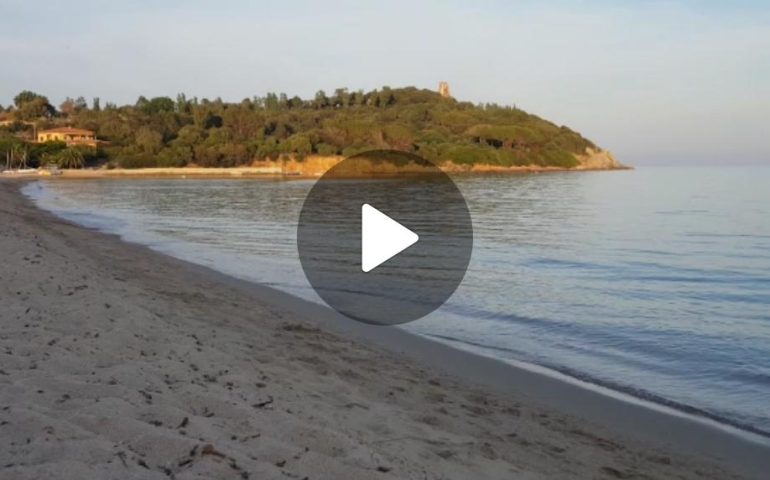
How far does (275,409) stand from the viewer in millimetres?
5332

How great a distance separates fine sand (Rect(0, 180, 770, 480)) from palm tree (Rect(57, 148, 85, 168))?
4581 inches

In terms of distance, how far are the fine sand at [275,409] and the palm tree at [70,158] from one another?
116 meters

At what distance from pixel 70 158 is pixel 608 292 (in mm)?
117087

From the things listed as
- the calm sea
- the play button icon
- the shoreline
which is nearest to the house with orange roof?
the shoreline

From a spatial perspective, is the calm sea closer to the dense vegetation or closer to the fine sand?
the fine sand

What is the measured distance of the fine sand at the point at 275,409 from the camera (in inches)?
162

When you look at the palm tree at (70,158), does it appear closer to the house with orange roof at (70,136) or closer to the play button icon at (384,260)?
the house with orange roof at (70,136)

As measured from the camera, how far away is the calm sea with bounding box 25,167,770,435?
8867 mm

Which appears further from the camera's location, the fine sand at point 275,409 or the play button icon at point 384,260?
the play button icon at point 384,260

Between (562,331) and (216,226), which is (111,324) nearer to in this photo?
(562,331)

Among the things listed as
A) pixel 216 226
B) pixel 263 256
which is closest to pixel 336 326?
pixel 263 256

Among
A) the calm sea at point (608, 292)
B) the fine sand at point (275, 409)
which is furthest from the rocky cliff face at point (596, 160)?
the fine sand at point (275, 409)

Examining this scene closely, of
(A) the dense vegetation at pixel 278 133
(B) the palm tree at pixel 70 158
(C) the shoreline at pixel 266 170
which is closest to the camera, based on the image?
(C) the shoreline at pixel 266 170

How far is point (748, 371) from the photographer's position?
8945 mm
